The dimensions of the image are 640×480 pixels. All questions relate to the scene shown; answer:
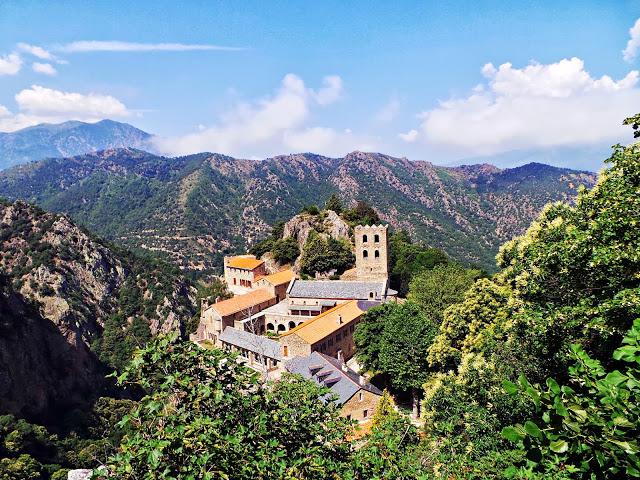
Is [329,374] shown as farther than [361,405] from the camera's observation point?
Yes

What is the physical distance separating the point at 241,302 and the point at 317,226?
22864 millimetres

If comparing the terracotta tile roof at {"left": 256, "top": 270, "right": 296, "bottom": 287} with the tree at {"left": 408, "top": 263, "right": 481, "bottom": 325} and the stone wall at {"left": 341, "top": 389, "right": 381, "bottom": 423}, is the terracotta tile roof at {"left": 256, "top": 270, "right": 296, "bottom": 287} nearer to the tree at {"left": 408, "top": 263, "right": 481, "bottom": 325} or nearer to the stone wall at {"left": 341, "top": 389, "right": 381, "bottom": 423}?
the tree at {"left": 408, "top": 263, "right": 481, "bottom": 325}

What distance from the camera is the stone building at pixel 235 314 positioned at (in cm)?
5606

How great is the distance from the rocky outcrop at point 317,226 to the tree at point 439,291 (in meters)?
27.6

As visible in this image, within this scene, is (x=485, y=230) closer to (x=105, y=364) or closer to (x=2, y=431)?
(x=105, y=364)

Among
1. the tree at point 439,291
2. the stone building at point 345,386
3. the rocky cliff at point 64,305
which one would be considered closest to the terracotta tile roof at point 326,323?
the stone building at point 345,386

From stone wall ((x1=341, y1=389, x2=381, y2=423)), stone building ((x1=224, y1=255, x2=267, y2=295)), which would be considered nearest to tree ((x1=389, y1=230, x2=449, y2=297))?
stone building ((x1=224, y1=255, x2=267, y2=295))

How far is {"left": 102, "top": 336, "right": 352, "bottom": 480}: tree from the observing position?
7418mm

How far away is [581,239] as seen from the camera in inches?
604

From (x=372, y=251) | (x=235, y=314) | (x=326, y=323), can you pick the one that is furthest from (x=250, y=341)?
(x=372, y=251)

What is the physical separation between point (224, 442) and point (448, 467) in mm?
6796

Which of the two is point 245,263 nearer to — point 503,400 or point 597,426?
point 503,400

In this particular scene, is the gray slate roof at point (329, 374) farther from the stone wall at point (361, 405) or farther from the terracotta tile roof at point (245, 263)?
the terracotta tile roof at point (245, 263)

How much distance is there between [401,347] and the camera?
3591cm
